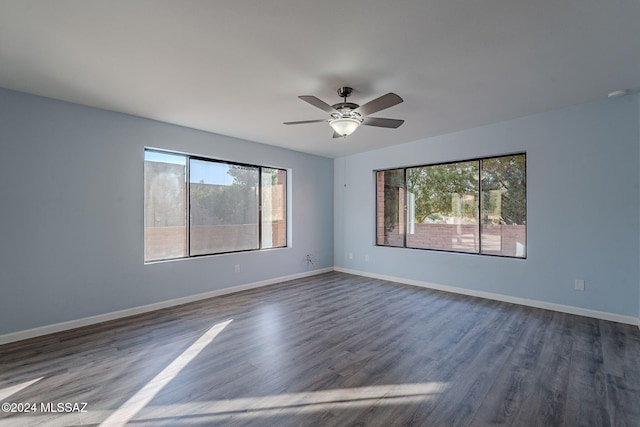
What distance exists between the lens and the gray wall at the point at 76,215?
297 centimetres

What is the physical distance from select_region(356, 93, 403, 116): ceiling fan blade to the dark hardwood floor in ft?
7.36

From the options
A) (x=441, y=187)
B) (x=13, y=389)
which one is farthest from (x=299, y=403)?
(x=441, y=187)

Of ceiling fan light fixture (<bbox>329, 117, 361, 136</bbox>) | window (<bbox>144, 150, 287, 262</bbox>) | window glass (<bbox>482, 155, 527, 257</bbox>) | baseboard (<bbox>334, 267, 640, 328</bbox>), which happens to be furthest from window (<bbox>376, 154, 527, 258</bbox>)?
ceiling fan light fixture (<bbox>329, 117, 361, 136</bbox>)

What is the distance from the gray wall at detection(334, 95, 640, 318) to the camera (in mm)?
3287

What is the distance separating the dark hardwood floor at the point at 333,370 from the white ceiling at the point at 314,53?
2540mm

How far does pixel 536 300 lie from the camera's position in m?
3.87

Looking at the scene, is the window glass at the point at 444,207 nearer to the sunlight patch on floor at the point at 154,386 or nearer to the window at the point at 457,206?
the window at the point at 457,206

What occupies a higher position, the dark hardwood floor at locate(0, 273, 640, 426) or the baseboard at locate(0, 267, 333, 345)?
the baseboard at locate(0, 267, 333, 345)

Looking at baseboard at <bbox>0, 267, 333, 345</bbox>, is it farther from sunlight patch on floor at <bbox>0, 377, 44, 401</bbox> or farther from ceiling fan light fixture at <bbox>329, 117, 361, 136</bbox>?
ceiling fan light fixture at <bbox>329, 117, 361, 136</bbox>

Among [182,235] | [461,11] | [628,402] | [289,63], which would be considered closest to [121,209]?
[182,235]

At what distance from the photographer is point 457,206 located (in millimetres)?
4820

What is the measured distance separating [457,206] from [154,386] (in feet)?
15.1

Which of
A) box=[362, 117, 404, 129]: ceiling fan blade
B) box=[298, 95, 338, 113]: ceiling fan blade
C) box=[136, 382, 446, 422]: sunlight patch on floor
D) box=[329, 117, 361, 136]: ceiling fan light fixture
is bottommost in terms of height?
box=[136, 382, 446, 422]: sunlight patch on floor

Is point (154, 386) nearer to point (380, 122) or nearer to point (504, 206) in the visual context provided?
point (380, 122)
